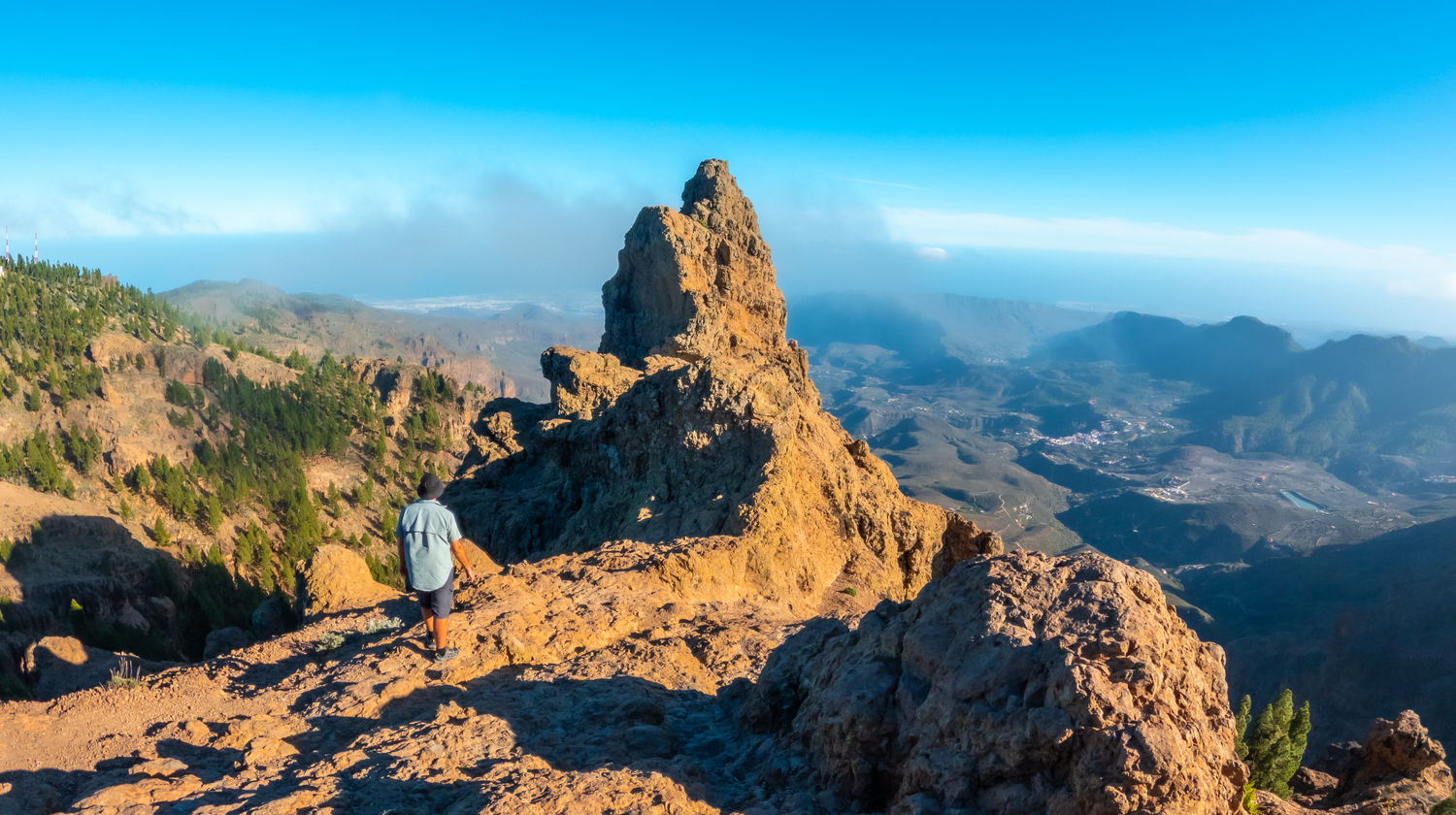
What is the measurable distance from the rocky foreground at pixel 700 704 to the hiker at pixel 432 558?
50 cm

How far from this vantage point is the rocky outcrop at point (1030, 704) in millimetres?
5301

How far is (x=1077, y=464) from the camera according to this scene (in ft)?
626

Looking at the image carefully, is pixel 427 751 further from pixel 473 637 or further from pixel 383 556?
pixel 383 556

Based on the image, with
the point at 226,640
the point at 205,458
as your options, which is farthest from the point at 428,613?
the point at 205,458

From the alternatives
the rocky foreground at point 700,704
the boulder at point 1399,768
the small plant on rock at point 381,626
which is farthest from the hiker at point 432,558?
the boulder at point 1399,768

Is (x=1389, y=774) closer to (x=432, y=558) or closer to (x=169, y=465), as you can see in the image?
(x=432, y=558)

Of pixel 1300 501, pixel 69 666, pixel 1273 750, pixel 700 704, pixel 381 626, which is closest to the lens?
pixel 700 704

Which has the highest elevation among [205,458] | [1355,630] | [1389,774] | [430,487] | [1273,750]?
[430,487]

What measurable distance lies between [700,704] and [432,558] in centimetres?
430

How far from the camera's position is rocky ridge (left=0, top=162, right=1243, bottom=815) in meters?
5.73

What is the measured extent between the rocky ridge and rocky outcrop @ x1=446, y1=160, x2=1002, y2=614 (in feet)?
0.86

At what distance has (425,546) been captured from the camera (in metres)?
9.95

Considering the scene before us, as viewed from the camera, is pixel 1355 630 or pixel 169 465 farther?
pixel 169 465

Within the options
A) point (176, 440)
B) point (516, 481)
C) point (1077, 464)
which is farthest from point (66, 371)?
point (1077, 464)
